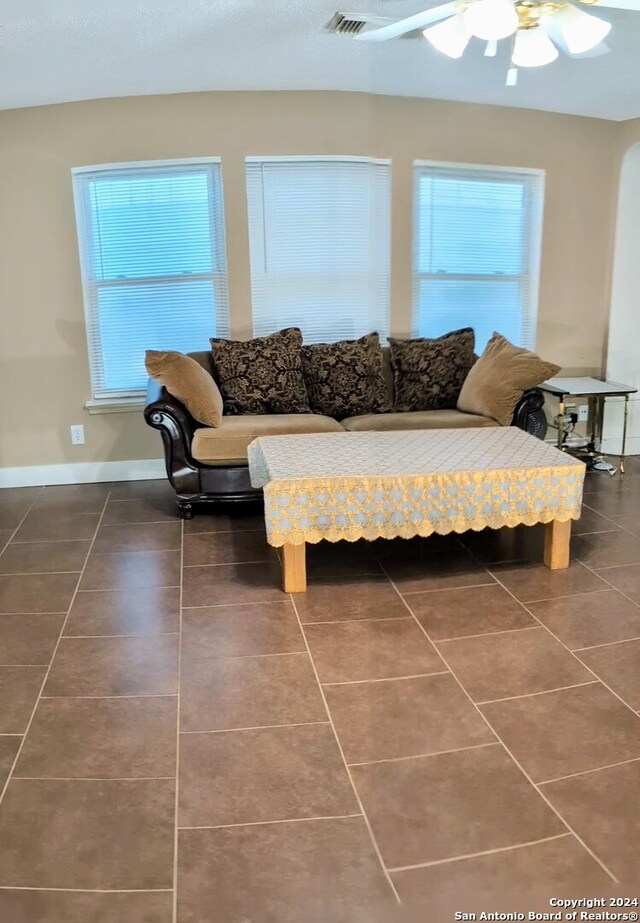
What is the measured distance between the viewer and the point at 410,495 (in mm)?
2504

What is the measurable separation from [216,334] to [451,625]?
2.21 metres

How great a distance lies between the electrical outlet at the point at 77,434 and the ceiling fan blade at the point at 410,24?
2.29 meters

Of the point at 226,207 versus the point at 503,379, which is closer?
the point at 503,379

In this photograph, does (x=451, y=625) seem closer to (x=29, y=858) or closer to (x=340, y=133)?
(x=29, y=858)

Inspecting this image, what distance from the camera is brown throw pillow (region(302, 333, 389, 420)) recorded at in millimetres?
3676

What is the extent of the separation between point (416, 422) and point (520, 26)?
5.51 feet

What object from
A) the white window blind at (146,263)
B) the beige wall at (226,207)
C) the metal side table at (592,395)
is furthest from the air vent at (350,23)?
the metal side table at (592,395)

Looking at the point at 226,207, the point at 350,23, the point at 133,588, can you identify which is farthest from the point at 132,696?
the point at 226,207

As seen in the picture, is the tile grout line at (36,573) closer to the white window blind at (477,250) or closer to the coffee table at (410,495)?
the coffee table at (410,495)

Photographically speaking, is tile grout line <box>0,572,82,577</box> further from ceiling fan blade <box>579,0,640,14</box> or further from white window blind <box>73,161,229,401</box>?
ceiling fan blade <box>579,0,640,14</box>

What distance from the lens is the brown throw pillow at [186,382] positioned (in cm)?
325

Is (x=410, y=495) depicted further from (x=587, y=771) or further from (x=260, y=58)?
(x=260, y=58)

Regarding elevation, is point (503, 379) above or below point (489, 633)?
above

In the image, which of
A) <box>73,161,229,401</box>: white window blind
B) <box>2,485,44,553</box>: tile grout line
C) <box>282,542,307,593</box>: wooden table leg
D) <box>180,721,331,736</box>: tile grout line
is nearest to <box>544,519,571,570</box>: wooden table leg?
<box>282,542,307,593</box>: wooden table leg
